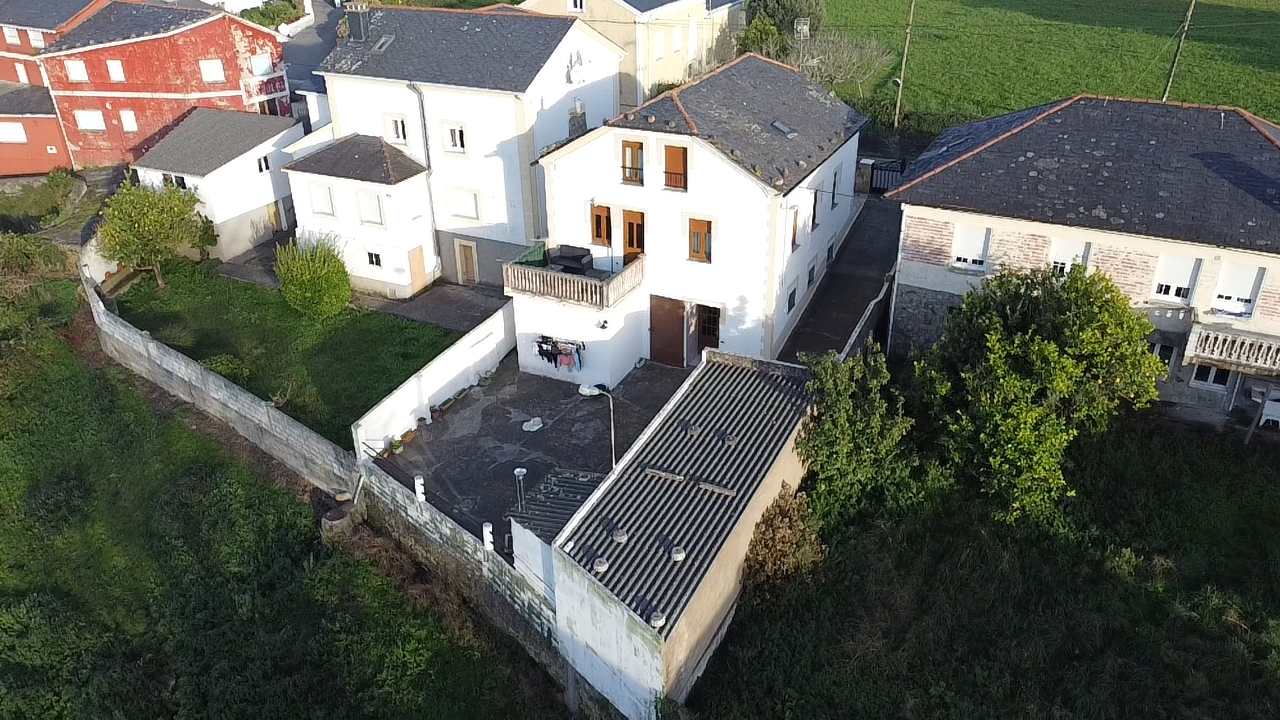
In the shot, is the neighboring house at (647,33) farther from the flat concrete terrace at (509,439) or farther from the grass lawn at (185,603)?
the grass lawn at (185,603)

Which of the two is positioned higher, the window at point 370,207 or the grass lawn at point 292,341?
the window at point 370,207

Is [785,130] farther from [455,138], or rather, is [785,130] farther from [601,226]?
[455,138]

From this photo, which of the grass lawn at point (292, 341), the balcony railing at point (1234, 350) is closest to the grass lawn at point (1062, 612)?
the balcony railing at point (1234, 350)

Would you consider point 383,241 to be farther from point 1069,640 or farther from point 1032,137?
point 1069,640

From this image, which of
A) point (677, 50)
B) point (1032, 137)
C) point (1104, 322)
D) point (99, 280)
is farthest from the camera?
point (677, 50)

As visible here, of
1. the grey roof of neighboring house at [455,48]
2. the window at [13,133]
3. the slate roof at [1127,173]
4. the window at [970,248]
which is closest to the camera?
the slate roof at [1127,173]

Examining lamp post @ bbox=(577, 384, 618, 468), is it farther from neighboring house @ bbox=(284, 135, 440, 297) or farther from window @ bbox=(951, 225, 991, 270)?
neighboring house @ bbox=(284, 135, 440, 297)

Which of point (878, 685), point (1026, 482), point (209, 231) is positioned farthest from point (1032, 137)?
point (209, 231)
